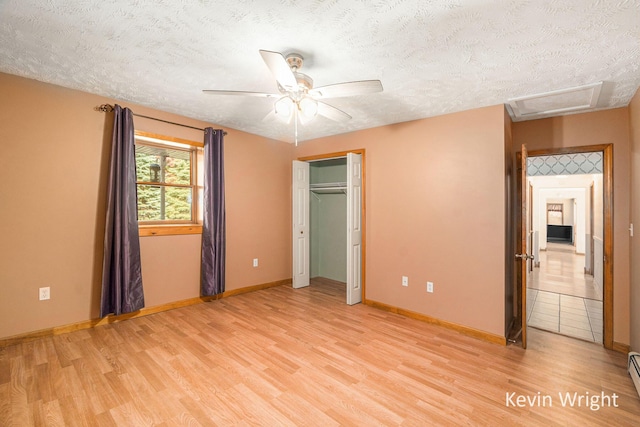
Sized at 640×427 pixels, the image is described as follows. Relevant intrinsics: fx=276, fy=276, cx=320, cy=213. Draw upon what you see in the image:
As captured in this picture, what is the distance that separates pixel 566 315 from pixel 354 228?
302 centimetres

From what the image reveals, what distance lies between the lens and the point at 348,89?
2.00 m

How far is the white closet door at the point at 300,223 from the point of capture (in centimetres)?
474

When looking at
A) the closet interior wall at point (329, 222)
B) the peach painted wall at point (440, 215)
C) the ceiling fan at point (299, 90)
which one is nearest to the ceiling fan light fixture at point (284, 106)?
the ceiling fan at point (299, 90)

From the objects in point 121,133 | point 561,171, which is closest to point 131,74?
point 121,133

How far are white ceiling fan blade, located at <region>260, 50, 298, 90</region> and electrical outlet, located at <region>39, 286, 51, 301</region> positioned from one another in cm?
312

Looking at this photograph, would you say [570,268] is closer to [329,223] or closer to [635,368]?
[635,368]

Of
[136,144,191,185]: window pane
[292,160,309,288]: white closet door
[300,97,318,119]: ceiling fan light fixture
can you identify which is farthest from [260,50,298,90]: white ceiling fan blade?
[292,160,309,288]: white closet door

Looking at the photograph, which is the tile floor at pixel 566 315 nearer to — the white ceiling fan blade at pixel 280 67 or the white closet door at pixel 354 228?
the white closet door at pixel 354 228

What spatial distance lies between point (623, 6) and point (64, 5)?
3179mm

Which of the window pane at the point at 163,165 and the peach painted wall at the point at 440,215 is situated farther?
the window pane at the point at 163,165

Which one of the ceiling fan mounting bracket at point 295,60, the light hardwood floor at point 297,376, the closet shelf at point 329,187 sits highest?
the ceiling fan mounting bracket at point 295,60

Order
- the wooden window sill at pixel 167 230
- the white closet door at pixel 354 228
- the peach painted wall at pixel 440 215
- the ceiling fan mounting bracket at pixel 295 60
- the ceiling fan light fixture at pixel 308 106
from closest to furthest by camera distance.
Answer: the ceiling fan mounting bracket at pixel 295 60 → the ceiling fan light fixture at pixel 308 106 → the peach painted wall at pixel 440 215 → the wooden window sill at pixel 167 230 → the white closet door at pixel 354 228

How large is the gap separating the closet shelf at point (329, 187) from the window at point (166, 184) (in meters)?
2.14

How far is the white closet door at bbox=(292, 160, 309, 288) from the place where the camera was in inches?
187
